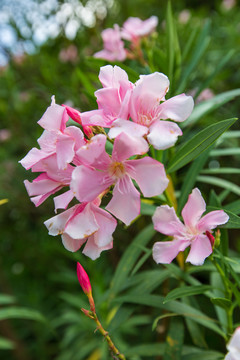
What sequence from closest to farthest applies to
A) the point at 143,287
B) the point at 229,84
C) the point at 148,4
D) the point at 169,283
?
the point at 143,287 < the point at 169,283 < the point at 229,84 < the point at 148,4

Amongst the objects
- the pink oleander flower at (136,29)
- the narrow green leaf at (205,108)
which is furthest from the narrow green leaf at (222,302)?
the pink oleander flower at (136,29)

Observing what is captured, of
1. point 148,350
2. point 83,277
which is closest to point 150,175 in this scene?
point 83,277

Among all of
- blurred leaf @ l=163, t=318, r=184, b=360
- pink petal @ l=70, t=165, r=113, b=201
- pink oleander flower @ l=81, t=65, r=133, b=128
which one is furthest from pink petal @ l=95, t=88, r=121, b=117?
blurred leaf @ l=163, t=318, r=184, b=360

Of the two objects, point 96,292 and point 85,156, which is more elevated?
point 85,156

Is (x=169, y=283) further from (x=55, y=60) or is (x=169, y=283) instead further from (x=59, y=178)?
(x=55, y=60)

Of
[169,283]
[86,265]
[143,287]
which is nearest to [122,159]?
[143,287]

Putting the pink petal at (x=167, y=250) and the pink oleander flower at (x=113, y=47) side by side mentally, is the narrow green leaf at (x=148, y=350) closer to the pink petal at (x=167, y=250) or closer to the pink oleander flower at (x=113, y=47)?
the pink petal at (x=167, y=250)

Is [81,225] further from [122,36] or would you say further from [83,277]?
[122,36]

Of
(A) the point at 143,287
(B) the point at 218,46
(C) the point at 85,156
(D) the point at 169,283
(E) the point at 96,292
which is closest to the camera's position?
(C) the point at 85,156
